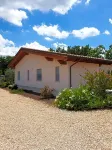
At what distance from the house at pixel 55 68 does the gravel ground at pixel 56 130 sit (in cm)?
649

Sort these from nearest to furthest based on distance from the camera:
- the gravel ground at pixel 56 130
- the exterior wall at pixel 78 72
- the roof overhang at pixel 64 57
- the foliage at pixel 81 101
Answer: the gravel ground at pixel 56 130
the foliage at pixel 81 101
the roof overhang at pixel 64 57
the exterior wall at pixel 78 72

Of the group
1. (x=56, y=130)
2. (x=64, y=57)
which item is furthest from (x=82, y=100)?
(x=64, y=57)

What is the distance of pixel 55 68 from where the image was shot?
18.7 metres

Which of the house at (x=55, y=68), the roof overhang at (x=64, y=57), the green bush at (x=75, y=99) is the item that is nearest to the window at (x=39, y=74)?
the house at (x=55, y=68)

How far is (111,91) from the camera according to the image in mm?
12641

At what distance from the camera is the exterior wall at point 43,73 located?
1777 cm

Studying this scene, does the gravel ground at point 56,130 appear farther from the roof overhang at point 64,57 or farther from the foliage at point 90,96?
the roof overhang at point 64,57

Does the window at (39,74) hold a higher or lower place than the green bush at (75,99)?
higher

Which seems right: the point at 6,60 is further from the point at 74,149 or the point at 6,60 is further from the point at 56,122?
the point at 74,149

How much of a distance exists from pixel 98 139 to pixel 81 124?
1.92 meters

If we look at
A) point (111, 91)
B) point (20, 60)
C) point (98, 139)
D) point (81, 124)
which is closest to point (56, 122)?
point (81, 124)

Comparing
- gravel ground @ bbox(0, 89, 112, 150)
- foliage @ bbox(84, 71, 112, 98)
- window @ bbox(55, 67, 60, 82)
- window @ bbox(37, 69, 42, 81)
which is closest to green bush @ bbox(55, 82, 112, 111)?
foliage @ bbox(84, 71, 112, 98)

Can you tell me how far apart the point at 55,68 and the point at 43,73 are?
193 cm

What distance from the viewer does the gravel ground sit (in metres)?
6.20
